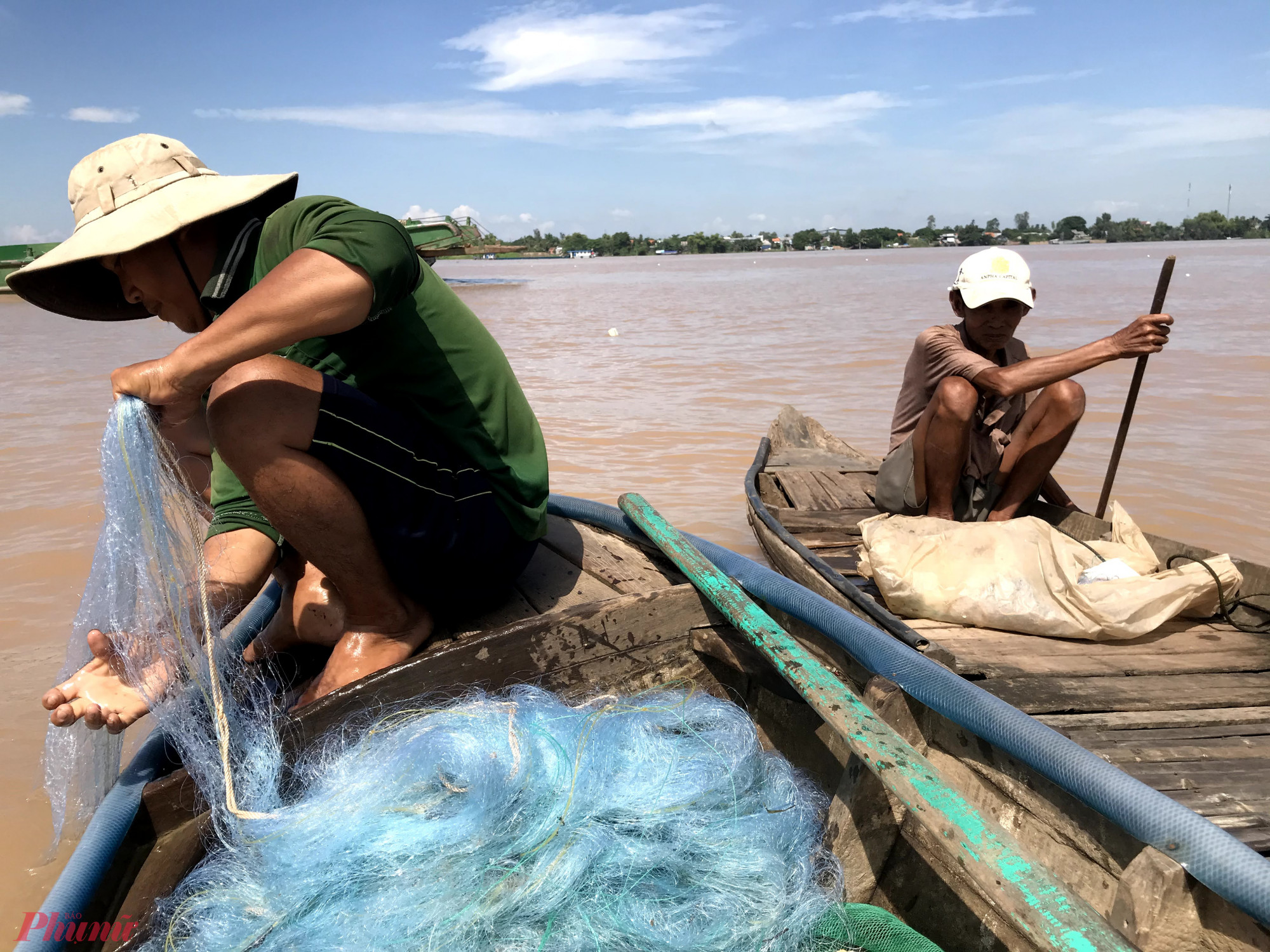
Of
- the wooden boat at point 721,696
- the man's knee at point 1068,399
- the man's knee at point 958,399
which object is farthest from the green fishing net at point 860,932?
the man's knee at point 1068,399

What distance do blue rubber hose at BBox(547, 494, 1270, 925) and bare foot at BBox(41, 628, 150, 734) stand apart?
1.47 m

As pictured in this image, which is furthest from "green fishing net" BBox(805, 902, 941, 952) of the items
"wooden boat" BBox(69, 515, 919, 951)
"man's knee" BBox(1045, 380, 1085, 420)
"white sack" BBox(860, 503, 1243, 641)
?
"man's knee" BBox(1045, 380, 1085, 420)

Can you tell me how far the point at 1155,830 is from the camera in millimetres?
1280

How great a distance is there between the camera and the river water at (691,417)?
13.8 feet

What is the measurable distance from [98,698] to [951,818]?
1.65 m

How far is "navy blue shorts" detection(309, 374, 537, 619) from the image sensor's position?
1.94 meters

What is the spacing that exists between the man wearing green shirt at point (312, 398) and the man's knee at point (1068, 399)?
6.70 ft

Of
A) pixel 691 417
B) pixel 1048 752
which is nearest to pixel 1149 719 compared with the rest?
pixel 1048 752

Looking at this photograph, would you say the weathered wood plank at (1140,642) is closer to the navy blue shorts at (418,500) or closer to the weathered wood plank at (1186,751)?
the weathered wood plank at (1186,751)

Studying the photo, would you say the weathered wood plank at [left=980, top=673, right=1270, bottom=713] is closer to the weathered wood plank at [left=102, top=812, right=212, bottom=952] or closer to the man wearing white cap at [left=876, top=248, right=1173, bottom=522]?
the man wearing white cap at [left=876, top=248, right=1173, bottom=522]

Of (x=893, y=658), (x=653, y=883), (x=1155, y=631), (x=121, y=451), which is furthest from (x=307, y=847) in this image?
(x=1155, y=631)

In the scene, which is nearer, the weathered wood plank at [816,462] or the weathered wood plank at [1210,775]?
the weathered wood plank at [1210,775]

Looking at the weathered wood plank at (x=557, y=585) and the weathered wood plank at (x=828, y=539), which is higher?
the weathered wood plank at (x=557, y=585)

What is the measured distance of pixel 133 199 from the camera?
1877 millimetres
